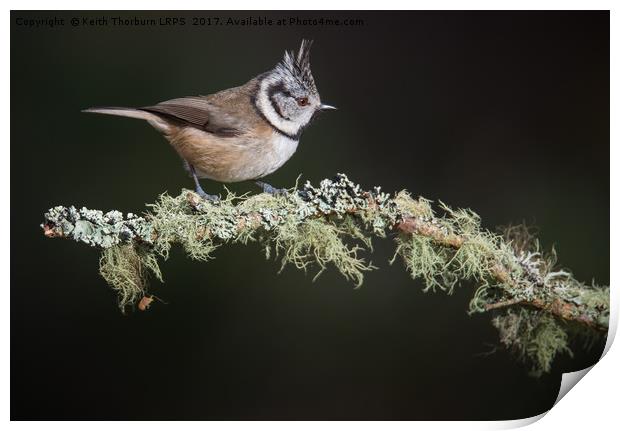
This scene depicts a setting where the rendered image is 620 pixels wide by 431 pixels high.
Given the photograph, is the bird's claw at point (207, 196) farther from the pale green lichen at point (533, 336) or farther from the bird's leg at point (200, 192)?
the pale green lichen at point (533, 336)

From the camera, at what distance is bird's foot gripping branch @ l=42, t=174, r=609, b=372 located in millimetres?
1771

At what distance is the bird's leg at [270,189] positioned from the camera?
1874mm

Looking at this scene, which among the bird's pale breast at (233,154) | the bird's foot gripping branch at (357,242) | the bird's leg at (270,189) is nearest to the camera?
the bird's foot gripping branch at (357,242)

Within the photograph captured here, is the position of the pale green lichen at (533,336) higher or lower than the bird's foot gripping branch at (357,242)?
lower

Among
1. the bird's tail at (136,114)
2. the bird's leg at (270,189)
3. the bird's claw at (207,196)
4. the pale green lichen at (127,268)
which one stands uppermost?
the bird's tail at (136,114)

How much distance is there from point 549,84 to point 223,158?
86cm

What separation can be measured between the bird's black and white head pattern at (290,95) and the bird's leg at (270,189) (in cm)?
16

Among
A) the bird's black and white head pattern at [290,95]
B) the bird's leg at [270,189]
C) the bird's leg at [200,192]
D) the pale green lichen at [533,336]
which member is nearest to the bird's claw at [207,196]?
the bird's leg at [200,192]

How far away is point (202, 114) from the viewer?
198 cm

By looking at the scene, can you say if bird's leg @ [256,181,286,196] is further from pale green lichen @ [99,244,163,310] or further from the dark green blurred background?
pale green lichen @ [99,244,163,310]

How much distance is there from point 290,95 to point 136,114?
40cm

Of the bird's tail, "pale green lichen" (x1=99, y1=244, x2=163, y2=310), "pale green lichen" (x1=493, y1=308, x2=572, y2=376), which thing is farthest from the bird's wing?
"pale green lichen" (x1=493, y1=308, x2=572, y2=376)
